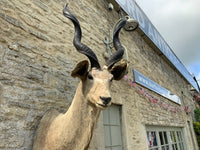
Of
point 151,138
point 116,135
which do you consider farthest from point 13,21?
point 151,138

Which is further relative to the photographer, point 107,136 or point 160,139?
point 160,139

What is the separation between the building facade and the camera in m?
2.04

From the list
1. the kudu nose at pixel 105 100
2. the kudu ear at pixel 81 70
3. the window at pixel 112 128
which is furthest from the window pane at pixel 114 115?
the kudu nose at pixel 105 100

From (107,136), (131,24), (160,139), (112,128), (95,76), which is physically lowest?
(160,139)

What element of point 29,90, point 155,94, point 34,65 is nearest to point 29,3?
point 34,65

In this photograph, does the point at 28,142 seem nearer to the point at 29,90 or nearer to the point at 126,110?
the point at 29,90

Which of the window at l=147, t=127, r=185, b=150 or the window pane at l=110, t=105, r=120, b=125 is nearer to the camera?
the window pane at l=110, t=105, r=120, b=125

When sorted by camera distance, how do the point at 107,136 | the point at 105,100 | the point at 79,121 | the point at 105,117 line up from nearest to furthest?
the point at 105,100 → the point at 79,121 → the point at 107,136 → the point at 105,117

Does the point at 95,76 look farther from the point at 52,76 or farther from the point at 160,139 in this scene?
the point at 160,139

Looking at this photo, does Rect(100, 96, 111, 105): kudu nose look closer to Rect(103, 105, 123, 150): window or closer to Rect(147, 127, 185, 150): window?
Rect(103, 105, 123, 150): window

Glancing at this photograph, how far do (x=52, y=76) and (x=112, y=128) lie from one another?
2.13 meters

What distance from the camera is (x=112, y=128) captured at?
12.6 feet

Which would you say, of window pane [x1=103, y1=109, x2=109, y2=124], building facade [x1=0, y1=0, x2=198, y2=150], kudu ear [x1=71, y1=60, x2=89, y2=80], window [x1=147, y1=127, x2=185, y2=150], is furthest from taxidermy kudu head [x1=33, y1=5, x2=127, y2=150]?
window [x1=147, y1=127, x2=185, y2=150]

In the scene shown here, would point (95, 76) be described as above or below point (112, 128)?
above
